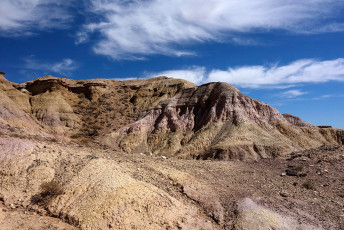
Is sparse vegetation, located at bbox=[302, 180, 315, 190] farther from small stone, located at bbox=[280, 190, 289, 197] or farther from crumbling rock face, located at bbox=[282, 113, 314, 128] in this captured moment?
crumbling rock face, located at bbox=[282, 113, 314, 128]

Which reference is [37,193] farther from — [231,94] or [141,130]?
[231,94]

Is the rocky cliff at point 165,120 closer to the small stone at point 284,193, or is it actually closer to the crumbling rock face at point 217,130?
the crumbling rock face at point 217,130

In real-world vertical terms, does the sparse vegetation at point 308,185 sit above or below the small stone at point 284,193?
above

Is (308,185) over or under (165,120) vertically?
under

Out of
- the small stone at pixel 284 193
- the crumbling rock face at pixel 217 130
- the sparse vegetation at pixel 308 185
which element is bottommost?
the small stone at pixel 284 193

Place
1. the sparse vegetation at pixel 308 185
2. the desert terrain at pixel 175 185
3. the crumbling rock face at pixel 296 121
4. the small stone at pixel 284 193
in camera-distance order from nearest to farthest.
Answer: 1. the desert terrain at pixel 175 185
2. the small stone at pixel 284 193
3. the sparse vegetation at pixel 308 185
4. the crumbling rock face at pixel 296 121

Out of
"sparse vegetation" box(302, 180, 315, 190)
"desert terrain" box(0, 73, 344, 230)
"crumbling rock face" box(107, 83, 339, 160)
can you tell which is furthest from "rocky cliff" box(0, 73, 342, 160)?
"sparse vegetation" box(302, 180, 315, 190)

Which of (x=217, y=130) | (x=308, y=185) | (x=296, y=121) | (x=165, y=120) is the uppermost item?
(x=296, y=121)

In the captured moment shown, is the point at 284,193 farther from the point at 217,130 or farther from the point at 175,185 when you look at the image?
the point at 217,130

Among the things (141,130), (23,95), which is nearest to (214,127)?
(141,130)

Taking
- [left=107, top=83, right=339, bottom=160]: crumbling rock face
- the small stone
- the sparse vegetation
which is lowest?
the small stone

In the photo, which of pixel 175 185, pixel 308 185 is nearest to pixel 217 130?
pixel 308 185

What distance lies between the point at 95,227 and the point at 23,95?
37718mm

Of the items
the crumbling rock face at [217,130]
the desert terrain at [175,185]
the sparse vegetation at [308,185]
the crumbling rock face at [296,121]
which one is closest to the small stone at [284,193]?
the desert terrain at [175,185]
